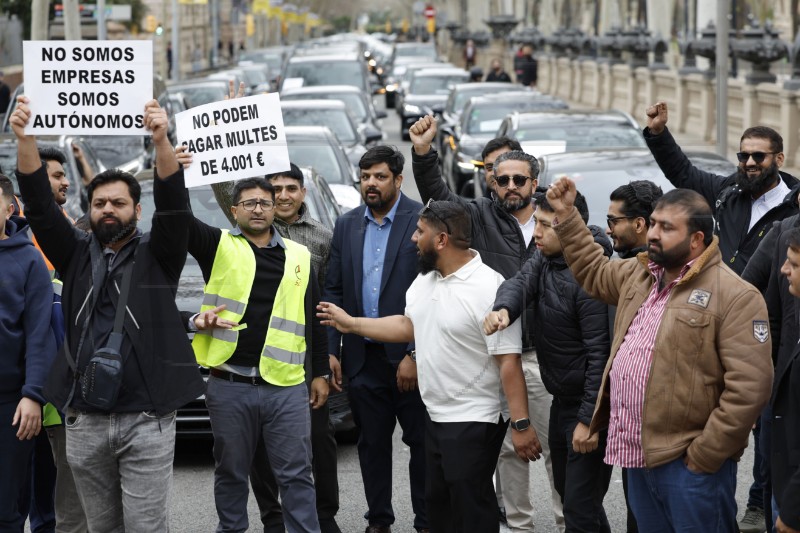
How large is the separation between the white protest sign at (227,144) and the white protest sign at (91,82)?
0.24m

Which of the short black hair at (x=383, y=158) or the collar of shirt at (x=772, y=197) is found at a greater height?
the short black hair at (x=383, y=158)

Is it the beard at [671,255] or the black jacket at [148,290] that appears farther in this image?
the black jacket at [148,290]

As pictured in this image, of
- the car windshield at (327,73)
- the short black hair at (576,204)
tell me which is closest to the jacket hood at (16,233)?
the short black hair at (576,204)

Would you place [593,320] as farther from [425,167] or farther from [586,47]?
[586,47]

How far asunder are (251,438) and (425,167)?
177 cm

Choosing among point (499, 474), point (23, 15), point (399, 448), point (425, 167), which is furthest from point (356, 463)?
point (23, 15)

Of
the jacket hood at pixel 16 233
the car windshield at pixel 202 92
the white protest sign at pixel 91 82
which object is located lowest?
the jacket hood at pixel 16 233

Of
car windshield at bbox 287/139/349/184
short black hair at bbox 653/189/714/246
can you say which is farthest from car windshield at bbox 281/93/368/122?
short black hair at bbox 653/189/714/246

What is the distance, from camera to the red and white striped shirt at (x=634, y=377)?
17.0 feet

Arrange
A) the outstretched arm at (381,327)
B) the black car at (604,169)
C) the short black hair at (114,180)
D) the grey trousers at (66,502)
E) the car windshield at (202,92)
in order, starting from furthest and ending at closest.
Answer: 1. the car windshield at (202,92)
2. the black car at (604,169)
3. the outstretched arm at (381,327)
4. the grey trousers at (66,502)
5. the short black hair at (114,180)

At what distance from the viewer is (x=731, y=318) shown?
16.4ft

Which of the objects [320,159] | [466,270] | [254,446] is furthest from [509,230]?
[320,159]

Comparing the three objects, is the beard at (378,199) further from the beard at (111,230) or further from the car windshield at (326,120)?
the car windshield at (326,120)

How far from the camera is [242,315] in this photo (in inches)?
247
